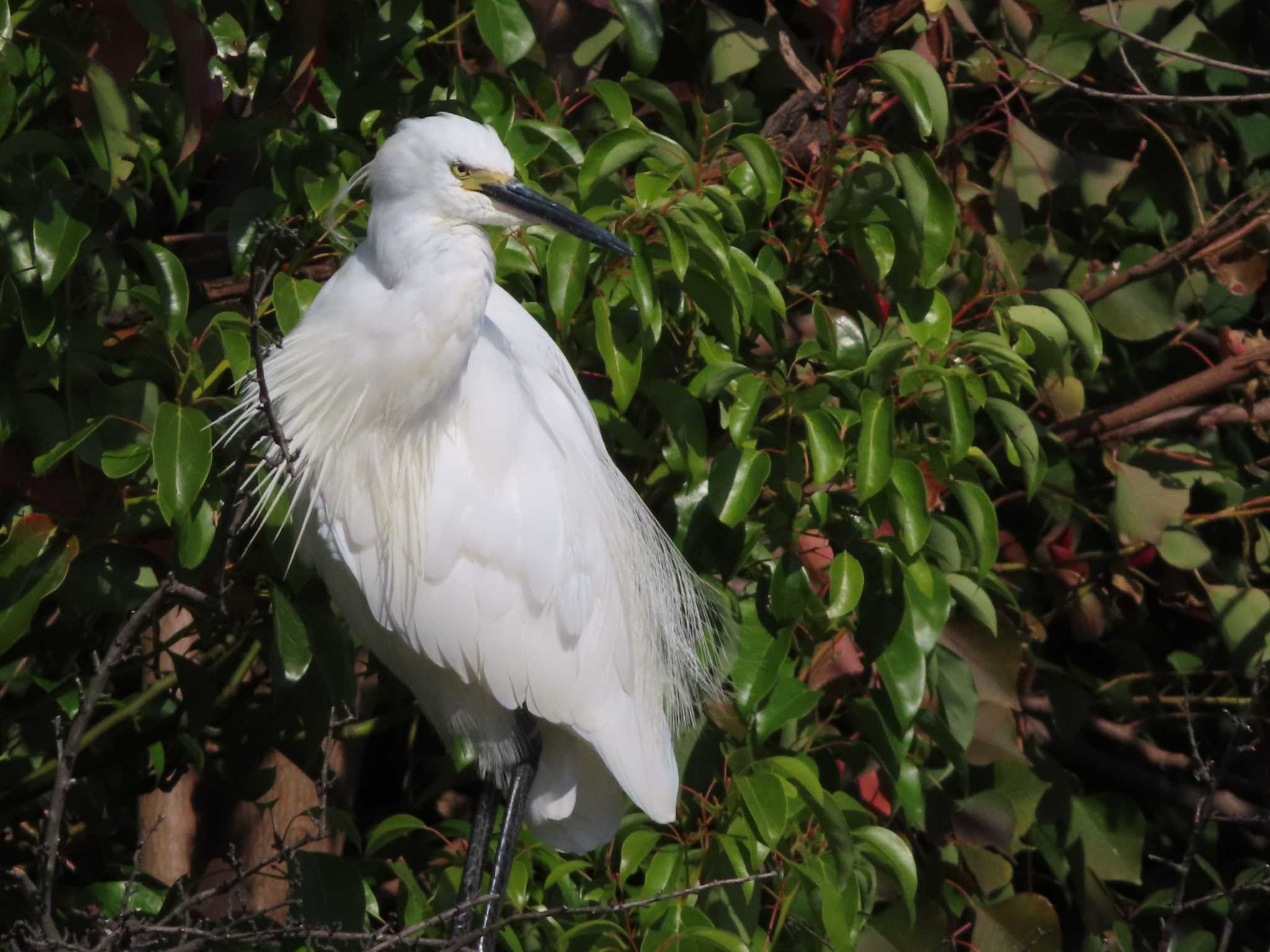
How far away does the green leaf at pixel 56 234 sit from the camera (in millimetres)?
1443

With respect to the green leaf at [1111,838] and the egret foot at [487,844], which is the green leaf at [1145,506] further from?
the egret foot at [487,844]

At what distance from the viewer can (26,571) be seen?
5.15 feet

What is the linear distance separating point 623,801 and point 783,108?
98 cm

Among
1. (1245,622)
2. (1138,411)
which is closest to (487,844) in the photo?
(1245,622)

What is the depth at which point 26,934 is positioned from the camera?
1246mm

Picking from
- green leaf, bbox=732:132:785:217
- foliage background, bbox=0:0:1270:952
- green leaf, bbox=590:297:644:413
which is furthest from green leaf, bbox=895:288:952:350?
green leaf, bbox=590:297:644:413

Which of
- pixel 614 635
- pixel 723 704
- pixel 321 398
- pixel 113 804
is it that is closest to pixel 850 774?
pixel 723 704

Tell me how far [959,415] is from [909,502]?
11 centimetres

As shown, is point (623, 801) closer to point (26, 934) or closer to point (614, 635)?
point (614, 635)

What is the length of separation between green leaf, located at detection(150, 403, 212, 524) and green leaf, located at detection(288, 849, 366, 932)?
504 mm

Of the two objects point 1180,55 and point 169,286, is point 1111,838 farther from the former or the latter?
point 169,286

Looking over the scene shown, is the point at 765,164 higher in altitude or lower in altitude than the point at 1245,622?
higher

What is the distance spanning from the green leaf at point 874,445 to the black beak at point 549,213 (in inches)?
12.6

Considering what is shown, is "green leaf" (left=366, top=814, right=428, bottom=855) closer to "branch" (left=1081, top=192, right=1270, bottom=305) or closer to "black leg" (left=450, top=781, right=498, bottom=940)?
"black leg" (left=450, top=781, right=498, bottom=940)
